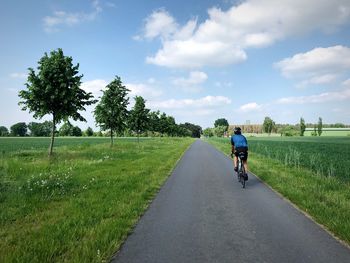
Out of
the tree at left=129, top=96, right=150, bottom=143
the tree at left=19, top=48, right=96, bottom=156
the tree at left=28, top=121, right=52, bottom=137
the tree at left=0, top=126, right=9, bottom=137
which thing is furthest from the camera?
the tree at left=28, top=121, right=52, bottom=137

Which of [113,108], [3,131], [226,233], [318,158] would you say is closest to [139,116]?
[113,108]

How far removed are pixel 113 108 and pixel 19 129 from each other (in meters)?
143

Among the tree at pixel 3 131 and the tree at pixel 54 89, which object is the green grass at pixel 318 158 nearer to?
the tree at pixel 54 89

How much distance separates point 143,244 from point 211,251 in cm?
113

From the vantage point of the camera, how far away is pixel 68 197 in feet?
29.5

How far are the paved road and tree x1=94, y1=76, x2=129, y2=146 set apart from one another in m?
24.3

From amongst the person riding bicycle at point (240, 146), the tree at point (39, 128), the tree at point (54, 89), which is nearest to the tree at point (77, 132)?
the tree at point (39, 128)

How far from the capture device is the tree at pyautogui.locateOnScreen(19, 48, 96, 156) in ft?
63.6

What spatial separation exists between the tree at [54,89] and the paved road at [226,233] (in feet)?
42.8

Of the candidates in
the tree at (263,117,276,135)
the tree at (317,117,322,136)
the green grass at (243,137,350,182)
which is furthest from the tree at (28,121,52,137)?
the green grass at (243,137,350,182)

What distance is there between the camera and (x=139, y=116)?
42156 millimetres

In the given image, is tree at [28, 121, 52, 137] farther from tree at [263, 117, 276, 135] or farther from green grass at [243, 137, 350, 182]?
green grass at [243, 137, 350, 182]

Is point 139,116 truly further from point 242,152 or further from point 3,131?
point 3,131

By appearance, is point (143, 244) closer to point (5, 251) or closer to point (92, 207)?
point (5, 251)
